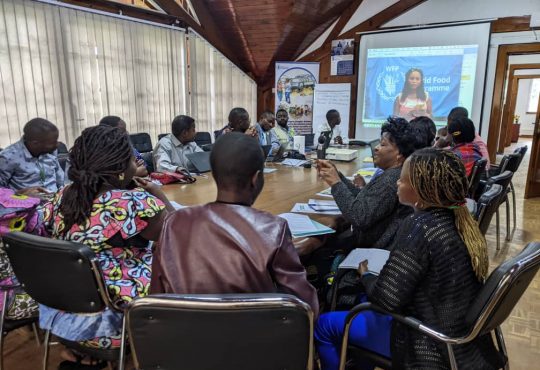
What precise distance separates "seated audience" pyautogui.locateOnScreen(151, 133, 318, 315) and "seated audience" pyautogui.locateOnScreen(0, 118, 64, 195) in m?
1.94

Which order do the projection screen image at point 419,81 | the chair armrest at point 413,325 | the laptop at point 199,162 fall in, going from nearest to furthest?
the chair armrest at point 413,325 → the laptop at point 199,162 → the projection screen image at point 419,81

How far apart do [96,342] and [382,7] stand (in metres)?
7.10

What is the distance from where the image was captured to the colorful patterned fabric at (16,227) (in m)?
1.50

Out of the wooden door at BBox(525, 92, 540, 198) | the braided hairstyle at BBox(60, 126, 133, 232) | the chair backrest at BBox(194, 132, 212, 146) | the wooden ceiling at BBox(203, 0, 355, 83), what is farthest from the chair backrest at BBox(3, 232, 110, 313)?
the wooden door at BBox(525, 92, 540, 198)

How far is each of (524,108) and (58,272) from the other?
16305mm

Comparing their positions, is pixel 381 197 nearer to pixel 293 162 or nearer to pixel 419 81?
pixel 293 162

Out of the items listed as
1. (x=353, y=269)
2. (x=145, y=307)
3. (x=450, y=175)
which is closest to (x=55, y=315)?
(x=145, y=307)

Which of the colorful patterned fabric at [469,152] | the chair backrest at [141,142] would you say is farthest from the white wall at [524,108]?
the chair backrest at [141,142]

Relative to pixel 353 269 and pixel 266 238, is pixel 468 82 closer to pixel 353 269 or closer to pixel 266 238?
pixel 353 269

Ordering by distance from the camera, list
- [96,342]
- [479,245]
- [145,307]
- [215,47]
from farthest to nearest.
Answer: [215,47] < [96,342] < [479,245] < [145,307]

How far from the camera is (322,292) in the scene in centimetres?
201

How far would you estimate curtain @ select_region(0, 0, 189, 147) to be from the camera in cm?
430

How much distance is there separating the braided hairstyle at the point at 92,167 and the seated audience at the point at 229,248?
43 centimetres

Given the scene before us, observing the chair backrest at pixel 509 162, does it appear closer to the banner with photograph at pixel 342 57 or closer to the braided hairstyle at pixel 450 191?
the braided hairstyle at pixel 450 191
